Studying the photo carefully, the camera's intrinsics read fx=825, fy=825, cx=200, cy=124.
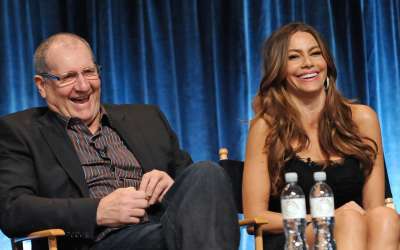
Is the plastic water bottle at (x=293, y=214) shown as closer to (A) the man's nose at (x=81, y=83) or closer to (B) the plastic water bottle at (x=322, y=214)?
(B) the plastic water bottle at (x=322, y=214)

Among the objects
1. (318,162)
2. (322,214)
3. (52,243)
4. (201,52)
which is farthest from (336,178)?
(201,52)

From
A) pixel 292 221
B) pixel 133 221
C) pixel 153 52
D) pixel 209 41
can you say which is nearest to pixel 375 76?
pixel 209 41

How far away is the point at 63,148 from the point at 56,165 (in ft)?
0.21

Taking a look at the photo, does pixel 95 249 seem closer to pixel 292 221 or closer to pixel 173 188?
pixel 173 188

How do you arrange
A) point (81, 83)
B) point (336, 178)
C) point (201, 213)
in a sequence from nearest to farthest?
point (201, 213) → point (81, 83) → point (336, 178)

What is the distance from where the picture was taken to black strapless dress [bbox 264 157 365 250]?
2.88 meters

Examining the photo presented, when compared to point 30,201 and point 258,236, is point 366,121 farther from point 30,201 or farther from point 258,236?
point 30,201

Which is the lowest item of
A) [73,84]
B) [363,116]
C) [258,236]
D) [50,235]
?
[258,236]

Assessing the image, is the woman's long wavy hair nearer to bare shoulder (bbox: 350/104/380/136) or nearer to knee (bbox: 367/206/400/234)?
bare shoulder (bbox: 350/104/380/136)

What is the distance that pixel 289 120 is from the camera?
117 inches

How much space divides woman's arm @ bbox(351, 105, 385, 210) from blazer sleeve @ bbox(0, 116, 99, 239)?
3.39ft

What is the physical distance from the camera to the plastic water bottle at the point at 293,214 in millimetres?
2410

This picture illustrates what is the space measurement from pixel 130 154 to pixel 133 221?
0.43 m

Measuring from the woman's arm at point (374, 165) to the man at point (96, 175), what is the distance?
2.13 ft
